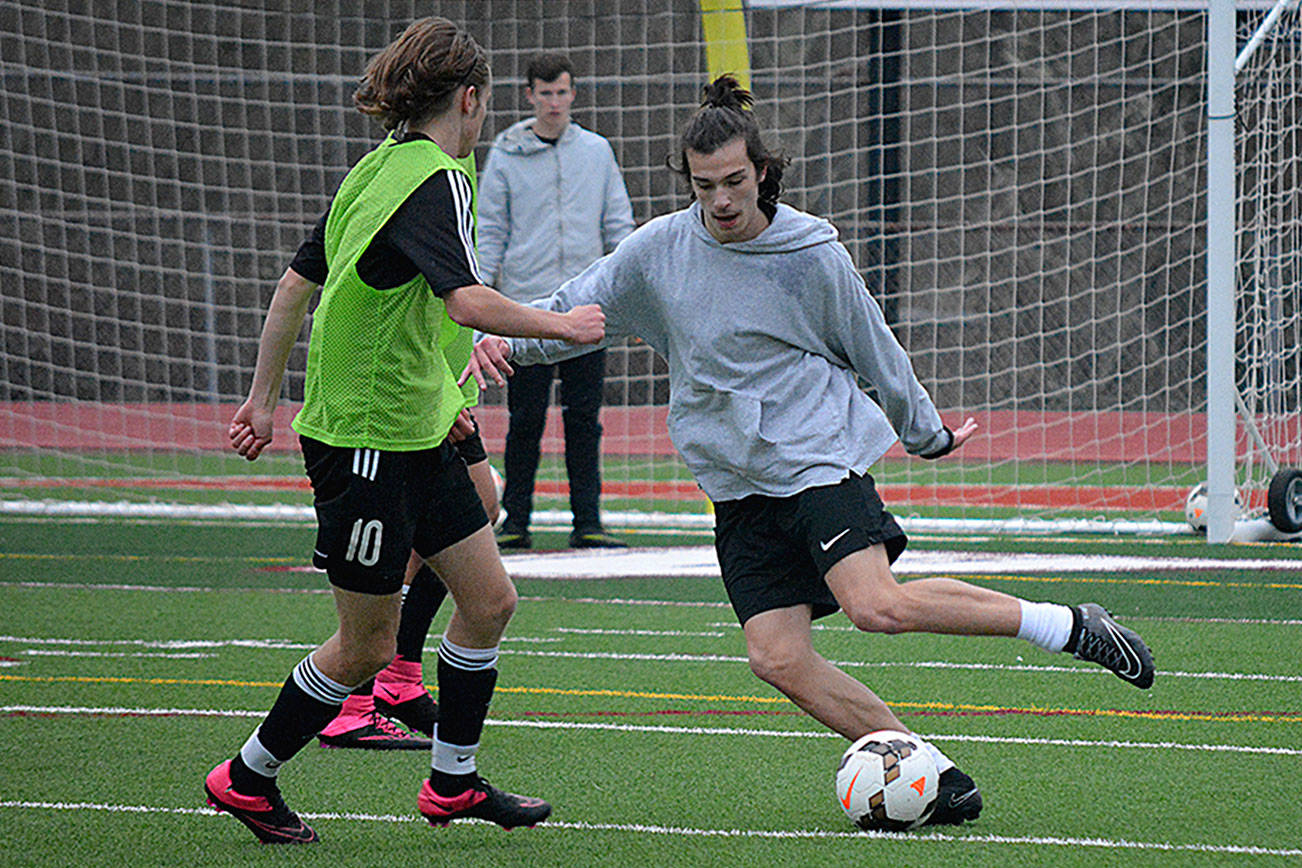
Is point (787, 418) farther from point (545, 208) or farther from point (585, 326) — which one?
point (545, 208)

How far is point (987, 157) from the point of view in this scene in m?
17.1

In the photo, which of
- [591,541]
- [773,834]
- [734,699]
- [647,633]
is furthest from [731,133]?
[591,541]

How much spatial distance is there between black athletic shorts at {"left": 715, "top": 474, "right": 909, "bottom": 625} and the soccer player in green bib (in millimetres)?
568

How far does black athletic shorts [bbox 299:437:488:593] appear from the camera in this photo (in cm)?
353

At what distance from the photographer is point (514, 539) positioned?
912cm

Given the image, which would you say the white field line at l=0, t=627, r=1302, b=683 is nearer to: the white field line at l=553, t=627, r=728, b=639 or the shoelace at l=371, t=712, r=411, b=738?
the white field line at l=553, t=627, r=728, b=639

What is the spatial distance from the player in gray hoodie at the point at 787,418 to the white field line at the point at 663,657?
6.02 ft

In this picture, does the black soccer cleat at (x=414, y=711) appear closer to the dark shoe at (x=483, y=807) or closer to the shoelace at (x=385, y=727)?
the shoelace at (x=385, y=727)

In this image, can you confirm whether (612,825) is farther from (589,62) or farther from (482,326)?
(589,62)

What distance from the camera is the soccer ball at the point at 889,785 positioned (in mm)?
3582

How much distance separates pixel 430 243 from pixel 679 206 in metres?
15.9

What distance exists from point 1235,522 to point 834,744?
535 centimetres

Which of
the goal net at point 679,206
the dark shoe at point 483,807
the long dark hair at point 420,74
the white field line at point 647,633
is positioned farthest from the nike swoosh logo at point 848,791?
the goal net at point 679,206

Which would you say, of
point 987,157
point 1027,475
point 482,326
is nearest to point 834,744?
point 482,326
